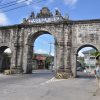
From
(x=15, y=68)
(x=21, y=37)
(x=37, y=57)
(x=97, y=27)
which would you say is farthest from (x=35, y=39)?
(x=37, y=57)

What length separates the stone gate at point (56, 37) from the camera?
33.3 m

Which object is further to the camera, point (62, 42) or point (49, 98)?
point (62, 42)

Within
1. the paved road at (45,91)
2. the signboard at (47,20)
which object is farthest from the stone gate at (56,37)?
the paved road at (45,91)

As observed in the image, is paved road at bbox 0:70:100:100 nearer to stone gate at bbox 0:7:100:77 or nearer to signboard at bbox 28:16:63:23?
stone gate at bbox 0:7:100:77

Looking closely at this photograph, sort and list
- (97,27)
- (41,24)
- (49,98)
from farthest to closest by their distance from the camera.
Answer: (41,24) → (97,27) → (49,98)

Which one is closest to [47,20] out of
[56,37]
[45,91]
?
[56,37]

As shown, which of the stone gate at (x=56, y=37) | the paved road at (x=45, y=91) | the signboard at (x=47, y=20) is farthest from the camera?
the signboard at (x=47, y=20)

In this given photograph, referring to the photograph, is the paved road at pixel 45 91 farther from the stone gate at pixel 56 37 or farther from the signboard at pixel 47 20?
the signboard at pixel 47 20

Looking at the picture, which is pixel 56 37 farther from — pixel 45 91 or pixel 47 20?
pixel 45 91

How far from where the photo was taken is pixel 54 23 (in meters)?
34.7

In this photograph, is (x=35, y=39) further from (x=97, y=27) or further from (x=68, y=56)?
(x=97, y=27)

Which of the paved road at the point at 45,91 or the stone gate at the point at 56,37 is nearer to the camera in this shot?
the paved road at the point at 45,91

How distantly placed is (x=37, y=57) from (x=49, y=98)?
80.3 meters

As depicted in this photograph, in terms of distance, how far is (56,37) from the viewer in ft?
113
